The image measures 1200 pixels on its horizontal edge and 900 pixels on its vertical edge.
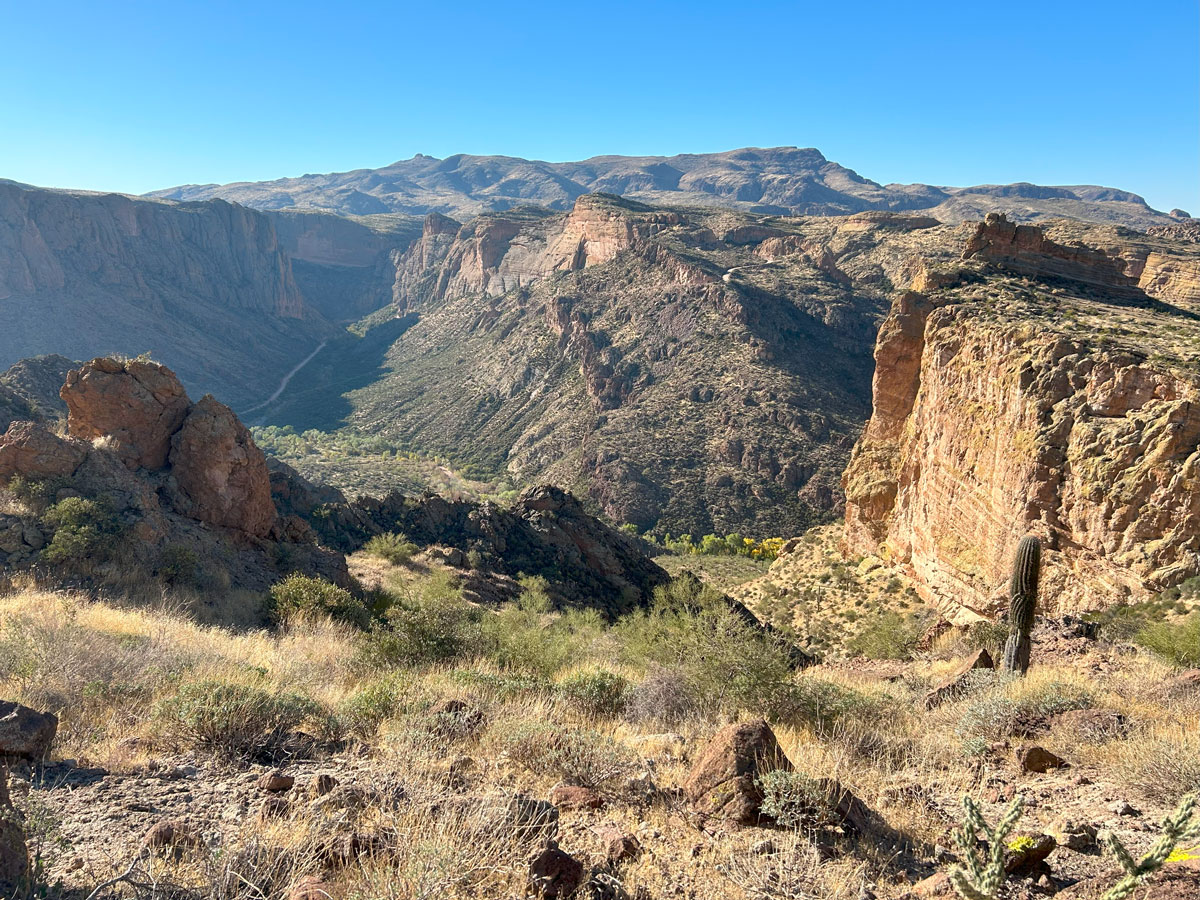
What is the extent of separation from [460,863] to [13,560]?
38.9ft

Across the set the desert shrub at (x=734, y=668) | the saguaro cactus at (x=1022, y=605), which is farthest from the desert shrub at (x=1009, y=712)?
the saguaro cactus at (x=1022, y=605)

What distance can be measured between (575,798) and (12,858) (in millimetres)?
3026

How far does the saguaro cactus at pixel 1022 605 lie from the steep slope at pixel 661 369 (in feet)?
99.7

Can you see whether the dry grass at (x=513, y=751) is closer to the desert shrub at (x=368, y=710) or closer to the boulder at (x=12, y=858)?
the desert shrub at (x=368, y=710)

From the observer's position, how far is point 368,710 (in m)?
5.96

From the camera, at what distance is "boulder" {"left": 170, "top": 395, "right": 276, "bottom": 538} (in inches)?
624

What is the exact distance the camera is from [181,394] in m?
16.8

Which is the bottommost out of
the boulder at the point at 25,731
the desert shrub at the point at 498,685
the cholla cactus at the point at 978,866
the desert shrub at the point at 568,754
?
the desert shrub at the point at 498,685

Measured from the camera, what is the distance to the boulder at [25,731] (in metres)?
4.41

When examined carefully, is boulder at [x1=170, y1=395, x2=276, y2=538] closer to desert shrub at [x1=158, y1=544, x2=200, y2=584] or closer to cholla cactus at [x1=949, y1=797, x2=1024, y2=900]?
desert shrub at [x1=158, y1=544, x2=200, y2=584]

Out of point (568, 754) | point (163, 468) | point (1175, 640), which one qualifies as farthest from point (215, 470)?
point (1175, 640)

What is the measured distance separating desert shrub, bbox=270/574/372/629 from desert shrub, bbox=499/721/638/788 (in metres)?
7.33

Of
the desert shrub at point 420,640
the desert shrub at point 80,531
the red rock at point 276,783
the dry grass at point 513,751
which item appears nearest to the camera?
the dry grass at point 513,751

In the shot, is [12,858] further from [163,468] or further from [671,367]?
[671,367]
